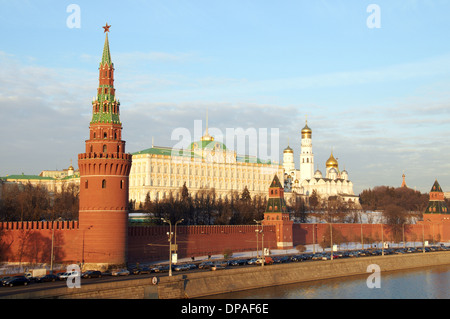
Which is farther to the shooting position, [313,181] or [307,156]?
[307,156]

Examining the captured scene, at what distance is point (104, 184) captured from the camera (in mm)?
58219

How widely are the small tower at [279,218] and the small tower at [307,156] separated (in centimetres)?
10316

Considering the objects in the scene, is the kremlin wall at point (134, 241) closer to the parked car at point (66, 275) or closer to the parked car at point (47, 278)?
the parked car at point (66, 275)

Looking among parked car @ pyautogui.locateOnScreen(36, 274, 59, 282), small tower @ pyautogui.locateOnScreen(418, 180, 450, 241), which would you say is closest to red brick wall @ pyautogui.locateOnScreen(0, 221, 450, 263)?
parked car @ pyautogui.locateOnScreen(36, 274, 59, 282)

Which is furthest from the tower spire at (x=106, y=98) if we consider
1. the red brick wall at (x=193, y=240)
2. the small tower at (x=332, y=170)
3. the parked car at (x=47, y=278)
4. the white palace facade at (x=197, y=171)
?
the small tower at (x=332, y=170)

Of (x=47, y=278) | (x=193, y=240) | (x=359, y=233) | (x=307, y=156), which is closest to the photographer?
(x=47, y=278)

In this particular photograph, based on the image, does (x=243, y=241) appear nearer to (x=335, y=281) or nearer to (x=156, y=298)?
(x=335, y=281)

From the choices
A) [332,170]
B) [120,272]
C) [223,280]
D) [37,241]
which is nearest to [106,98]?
[37,241]

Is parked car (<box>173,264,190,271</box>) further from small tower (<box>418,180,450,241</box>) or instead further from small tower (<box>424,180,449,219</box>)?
small tower (<box>424,180,449,219</box>)

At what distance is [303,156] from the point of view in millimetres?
195250

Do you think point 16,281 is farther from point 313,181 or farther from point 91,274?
point 313,181

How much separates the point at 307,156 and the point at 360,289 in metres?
139
